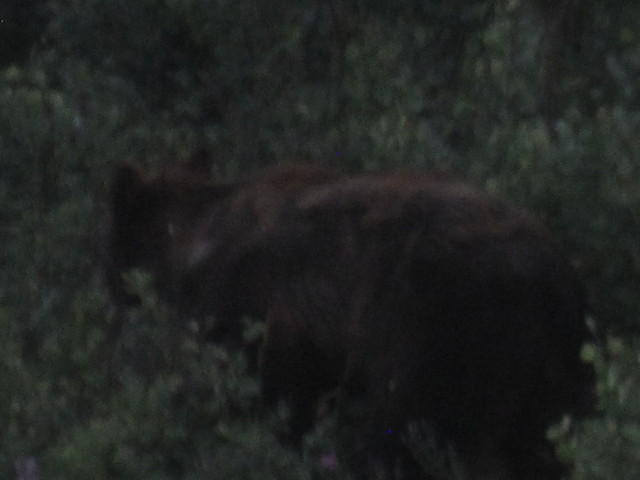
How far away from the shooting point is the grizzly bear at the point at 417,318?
411 centimetres

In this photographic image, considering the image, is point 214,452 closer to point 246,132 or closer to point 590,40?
point 590,40


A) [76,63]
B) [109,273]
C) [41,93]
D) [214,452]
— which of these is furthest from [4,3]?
[214,452]

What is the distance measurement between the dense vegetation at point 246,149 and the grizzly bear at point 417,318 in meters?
0.22

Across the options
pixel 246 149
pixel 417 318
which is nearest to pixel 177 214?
pixel 417 318

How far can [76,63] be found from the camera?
29.0 ft

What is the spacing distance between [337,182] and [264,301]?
54 cm

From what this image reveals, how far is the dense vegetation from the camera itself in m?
4.38

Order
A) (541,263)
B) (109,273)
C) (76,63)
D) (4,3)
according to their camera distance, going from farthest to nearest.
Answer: (4,3), (76,63), (109,273), (541,263)

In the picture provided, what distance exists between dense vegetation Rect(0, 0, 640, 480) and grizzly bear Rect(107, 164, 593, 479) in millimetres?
222

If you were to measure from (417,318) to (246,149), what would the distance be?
404 centimetres

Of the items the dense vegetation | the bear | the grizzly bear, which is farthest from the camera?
the bear

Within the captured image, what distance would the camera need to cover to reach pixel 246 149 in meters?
8.05

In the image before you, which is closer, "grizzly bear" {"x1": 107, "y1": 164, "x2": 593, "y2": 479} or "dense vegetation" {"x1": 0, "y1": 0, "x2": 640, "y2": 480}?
"grizzly bear" {"x1": 107, "y1": 164, "x2": 593, "y2": 479}

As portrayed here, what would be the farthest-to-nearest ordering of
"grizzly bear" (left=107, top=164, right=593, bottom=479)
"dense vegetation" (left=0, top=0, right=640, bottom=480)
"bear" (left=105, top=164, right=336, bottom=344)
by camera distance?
1. "bear" (left=105, top=164, right=336, bottom=344)
2. "dense vegetation" (left=0, top=0, right=640, bottom=480)
3. "grizzly bear" (left=107, top=164, right=593, bottom=479)
